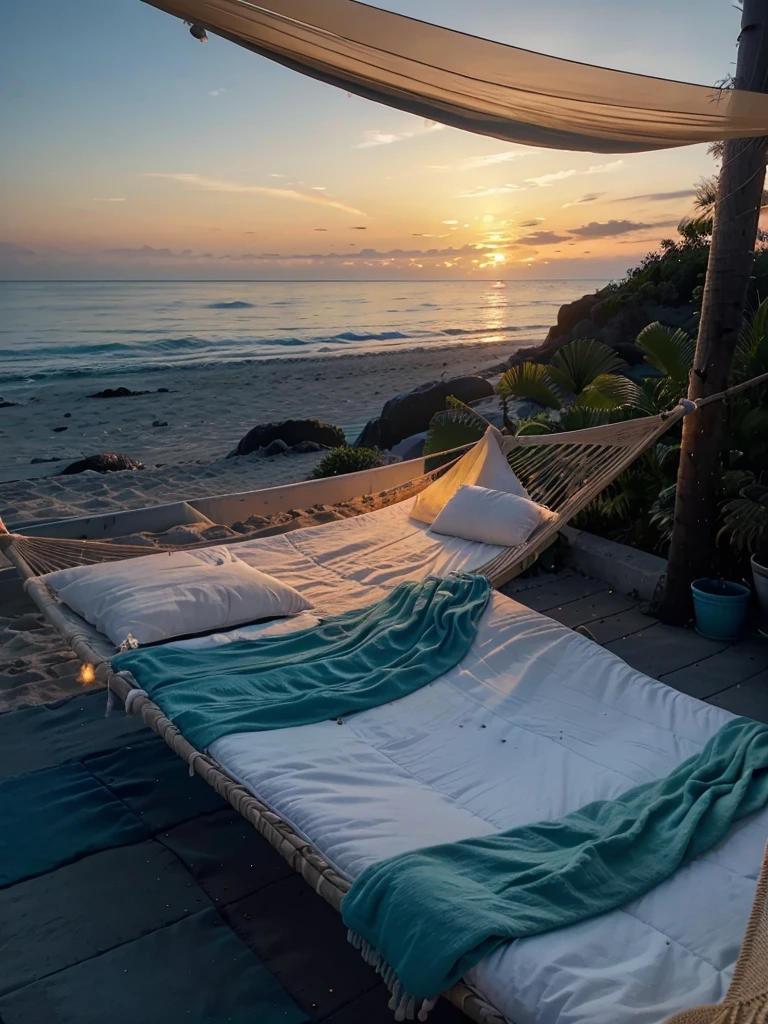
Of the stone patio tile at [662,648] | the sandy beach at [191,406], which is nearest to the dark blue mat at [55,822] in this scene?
the stone patio tile at [662,648]

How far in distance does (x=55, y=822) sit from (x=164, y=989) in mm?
630

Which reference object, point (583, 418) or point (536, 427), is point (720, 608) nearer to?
point (583, 418)

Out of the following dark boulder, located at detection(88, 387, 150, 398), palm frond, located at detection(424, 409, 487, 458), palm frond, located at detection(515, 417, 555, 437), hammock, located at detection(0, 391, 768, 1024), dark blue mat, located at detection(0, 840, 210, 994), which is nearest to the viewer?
hammock, located at detection(0, 391, 768, 1024)

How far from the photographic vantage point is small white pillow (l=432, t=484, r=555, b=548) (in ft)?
10.1

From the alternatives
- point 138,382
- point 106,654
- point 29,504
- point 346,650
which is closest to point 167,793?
point 106,654

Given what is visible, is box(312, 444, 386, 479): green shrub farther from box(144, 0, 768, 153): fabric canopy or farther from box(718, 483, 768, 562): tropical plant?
box(144, 0, 768, 153): fabric canopy

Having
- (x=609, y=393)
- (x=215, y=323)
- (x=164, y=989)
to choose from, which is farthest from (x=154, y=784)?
(x=215, y=323)

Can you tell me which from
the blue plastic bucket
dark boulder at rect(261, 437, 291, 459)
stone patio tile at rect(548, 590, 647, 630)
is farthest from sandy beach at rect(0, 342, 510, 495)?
the blue plastic bucket

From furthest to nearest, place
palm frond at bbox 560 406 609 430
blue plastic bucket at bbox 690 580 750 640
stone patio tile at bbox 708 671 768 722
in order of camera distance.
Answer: palm frond at bbox 560 406 609 430
blue plastic bucket at bbox 690 580 750 640
stone patio tile at bbox 708 671 768 722

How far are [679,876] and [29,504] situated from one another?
177 inches

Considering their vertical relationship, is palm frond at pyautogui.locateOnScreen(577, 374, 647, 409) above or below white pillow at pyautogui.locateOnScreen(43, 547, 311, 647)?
above

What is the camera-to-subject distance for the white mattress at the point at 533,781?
1.16m

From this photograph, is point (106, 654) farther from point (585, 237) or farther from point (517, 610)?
point (585, 237)

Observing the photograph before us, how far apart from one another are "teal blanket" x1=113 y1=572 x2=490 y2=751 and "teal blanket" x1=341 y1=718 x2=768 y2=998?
632 mm
